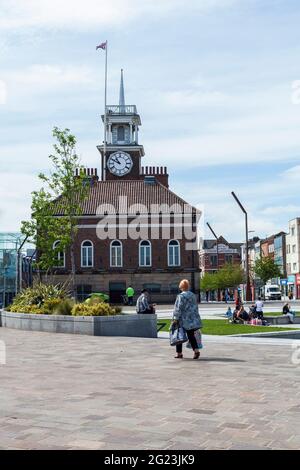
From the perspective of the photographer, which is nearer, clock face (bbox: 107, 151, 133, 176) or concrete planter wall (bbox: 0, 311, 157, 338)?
concrete planter wall (bbox: 0, 311, 157, 338)

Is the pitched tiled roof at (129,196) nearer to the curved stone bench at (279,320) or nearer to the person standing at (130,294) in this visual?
the person standing at (130,294)

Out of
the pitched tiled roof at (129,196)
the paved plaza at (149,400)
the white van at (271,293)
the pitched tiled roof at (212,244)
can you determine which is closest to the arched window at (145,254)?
the pitched tiled roof at (129,196)

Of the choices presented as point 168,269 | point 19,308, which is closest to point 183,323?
point 19,308

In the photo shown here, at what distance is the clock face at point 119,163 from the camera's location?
2532 inches

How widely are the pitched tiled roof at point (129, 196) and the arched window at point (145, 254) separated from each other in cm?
319

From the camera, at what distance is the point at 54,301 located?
19.6 metres

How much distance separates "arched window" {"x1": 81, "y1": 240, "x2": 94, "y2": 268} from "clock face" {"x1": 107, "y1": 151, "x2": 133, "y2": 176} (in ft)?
45.6

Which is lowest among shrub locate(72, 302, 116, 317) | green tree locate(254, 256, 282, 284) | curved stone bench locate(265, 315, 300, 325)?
curved stone bench locate(265, 315, 300, 325)

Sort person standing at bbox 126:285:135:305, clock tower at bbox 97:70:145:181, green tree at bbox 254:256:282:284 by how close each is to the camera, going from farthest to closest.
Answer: green tree at bbox 254:256:282:284 → clock tower at bbox 97:70:145:181 → person standing at bbox 126:285:135:305

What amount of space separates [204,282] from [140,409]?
213 feet

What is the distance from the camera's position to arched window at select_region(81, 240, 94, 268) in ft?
174

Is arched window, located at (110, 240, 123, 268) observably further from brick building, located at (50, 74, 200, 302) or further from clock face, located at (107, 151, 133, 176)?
clock face, located at (107, 151, 133, 176)

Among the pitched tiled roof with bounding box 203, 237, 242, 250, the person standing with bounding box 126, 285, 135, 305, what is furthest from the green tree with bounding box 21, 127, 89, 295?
the pitched tiled roof with bounding box 203, 237, 242, 250

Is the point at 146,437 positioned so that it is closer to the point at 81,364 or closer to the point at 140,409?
the point at 140,409
